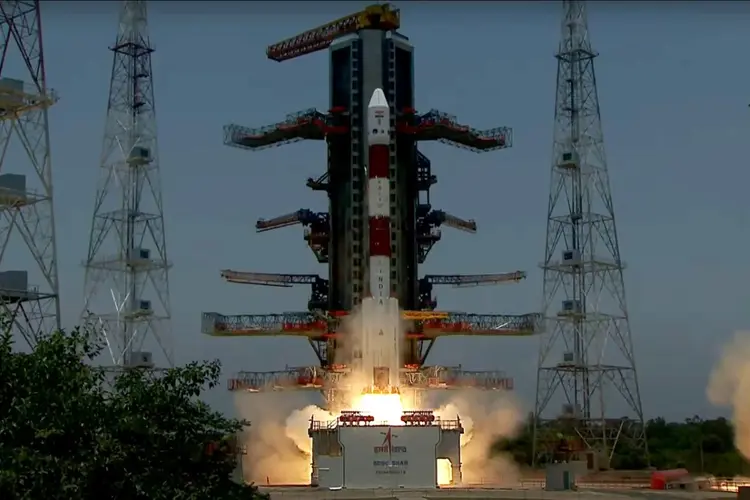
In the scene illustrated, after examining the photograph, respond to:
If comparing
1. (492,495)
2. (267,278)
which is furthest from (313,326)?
→ (492,495)

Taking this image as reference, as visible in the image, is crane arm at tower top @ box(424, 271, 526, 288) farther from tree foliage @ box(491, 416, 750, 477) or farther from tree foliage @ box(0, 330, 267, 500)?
tree foliage @ box(0, 330, 267, 500)

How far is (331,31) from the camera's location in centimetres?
8931

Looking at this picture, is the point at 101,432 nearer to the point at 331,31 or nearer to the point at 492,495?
the point at 492,495

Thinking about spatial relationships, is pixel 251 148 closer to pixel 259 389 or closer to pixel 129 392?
pixel 259 389

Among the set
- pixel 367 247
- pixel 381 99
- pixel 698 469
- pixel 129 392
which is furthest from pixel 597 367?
pixel 129 392

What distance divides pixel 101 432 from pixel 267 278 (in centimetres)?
5993

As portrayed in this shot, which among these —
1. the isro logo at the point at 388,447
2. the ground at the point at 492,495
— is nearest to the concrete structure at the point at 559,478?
the ground at the point at 492,495

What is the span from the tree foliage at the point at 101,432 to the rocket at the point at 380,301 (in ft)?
131

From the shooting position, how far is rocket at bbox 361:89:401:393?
2785 inches

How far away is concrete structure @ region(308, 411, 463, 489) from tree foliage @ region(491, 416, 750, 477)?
21720 mm

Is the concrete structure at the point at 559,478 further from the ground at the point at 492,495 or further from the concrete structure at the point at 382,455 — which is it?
the concrete structure at the point at 382,455

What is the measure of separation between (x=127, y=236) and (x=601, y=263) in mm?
33623

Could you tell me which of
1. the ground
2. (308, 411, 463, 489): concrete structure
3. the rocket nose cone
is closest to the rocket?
the rocket nose cone

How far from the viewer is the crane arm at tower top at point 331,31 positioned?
8588cm
